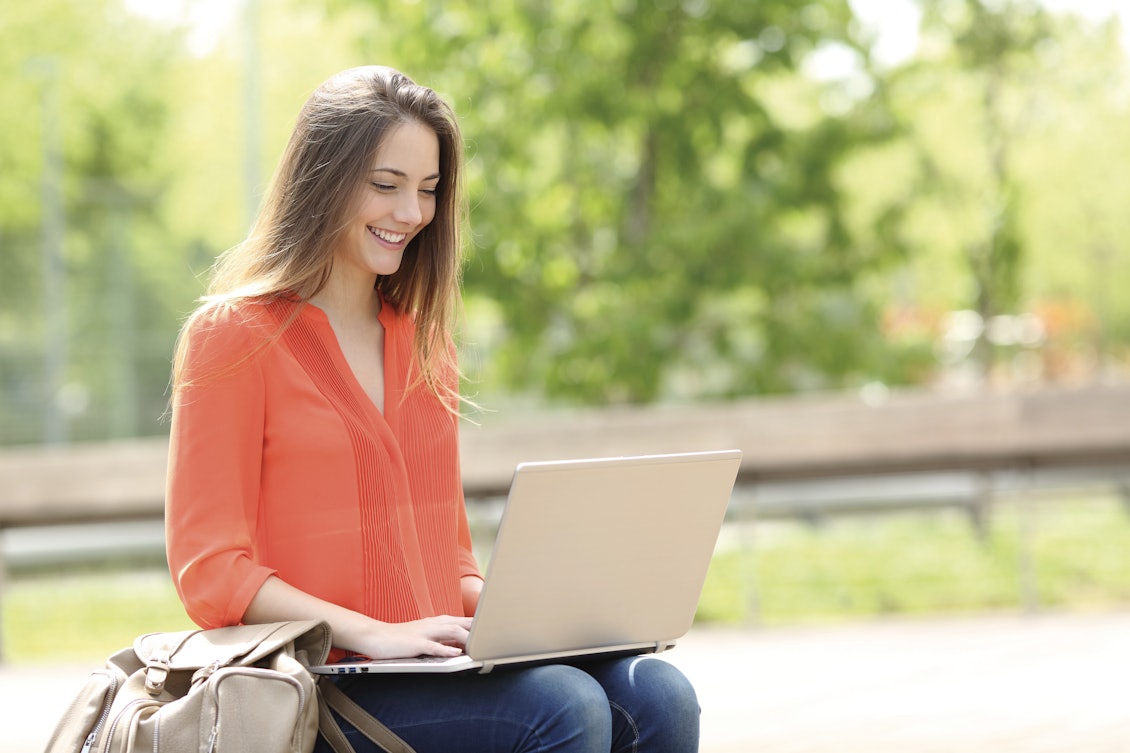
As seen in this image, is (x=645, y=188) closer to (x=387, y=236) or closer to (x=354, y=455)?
(x=387, y=236)

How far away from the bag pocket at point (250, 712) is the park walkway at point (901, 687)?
242cm

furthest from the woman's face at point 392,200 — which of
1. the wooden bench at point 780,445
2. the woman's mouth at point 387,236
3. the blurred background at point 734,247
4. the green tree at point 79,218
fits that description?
the green tree at point 79,218

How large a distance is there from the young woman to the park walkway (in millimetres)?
2051

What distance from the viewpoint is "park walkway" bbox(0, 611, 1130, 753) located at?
13.5 ft

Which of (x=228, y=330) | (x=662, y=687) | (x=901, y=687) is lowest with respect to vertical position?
(x=901, y=687)

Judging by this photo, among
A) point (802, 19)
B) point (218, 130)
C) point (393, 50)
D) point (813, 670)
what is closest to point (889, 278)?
point (802, 19)

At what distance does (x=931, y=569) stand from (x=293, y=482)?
315 inches

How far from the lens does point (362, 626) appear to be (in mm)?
2074

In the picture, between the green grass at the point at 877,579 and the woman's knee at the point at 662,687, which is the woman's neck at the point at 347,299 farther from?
the green grass at the point at 877,579

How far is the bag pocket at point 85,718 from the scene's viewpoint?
1901 millimetres

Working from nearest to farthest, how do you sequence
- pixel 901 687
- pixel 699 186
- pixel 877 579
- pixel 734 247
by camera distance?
pixel 901 687
pixel 877 579
pixel 734 247
pixel 699 186

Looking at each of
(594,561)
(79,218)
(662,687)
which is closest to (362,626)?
(594,561)

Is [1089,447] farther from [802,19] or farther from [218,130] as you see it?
[218,130]

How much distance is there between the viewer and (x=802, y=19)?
10.0 metres
